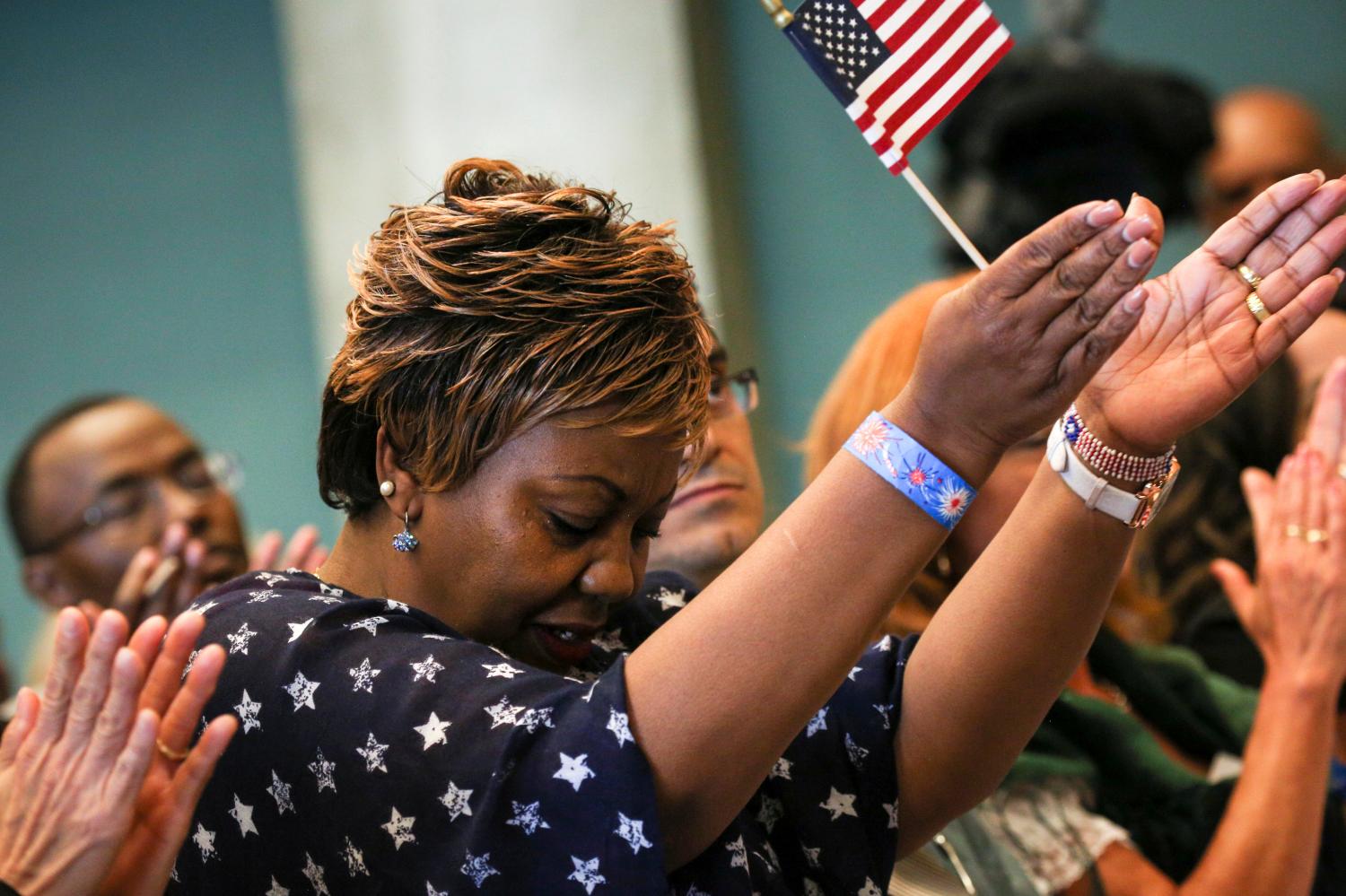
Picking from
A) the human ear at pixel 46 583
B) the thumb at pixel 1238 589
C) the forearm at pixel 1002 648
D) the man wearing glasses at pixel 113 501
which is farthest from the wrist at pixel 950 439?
the human ear at pixel 46 583

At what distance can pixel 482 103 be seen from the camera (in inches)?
164

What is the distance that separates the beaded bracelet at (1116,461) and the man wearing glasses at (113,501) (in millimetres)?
2107

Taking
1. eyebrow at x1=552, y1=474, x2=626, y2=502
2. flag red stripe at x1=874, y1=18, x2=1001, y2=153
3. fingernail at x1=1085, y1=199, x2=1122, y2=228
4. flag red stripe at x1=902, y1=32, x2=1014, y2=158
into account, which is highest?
flag red stripe at x1=874, y1=18, x2=1001, y2=153

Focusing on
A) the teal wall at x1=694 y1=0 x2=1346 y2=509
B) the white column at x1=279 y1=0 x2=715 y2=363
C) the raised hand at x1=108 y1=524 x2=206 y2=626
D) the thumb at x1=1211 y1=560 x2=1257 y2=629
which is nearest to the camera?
the thumb at x1=1211 y1=560 x2=1257 y2=629

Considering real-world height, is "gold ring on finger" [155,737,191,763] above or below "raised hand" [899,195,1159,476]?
above

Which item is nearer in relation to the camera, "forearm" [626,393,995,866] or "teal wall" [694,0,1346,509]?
"forearm" [626,393,995,866]

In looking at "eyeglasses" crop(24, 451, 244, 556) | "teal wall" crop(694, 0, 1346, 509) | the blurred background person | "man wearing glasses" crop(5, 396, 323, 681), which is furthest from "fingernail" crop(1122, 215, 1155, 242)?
"teal wall" crop(694, 0, 1346, 509)

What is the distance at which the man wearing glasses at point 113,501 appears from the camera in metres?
3.27

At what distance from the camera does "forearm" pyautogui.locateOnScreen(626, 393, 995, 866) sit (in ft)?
3.59

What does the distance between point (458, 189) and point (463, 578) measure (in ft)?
1.18

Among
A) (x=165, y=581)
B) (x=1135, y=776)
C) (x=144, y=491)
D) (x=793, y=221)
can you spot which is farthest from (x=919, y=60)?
(x=793, y=221)

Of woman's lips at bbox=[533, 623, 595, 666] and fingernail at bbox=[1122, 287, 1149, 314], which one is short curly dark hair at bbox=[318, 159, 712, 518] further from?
fingernail at bbox=[1122, 287, 1149, 314]

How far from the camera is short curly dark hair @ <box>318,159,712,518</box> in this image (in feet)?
4.23

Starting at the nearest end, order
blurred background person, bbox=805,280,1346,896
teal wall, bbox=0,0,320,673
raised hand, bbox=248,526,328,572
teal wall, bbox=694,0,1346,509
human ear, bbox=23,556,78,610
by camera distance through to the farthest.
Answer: blurred background person, bbox=805,280,1346,896
raised hand, bbox=248,526,328,572
human ear, bbox=23,556,78,610
teal wall, bbox=694,0,1346,509
teal wall, bbox=0,0,320,673
